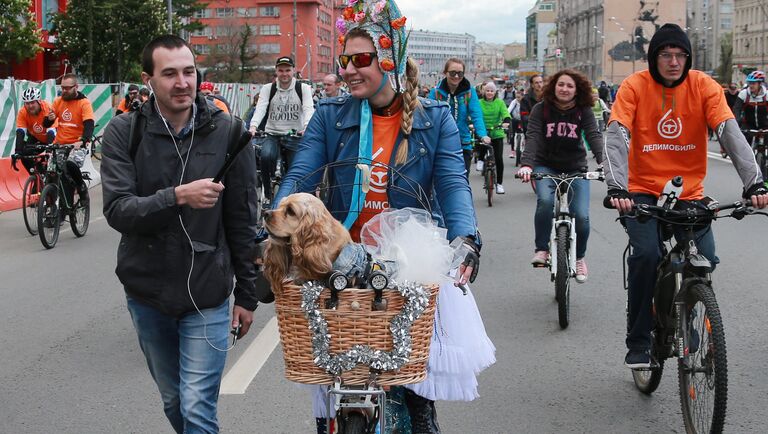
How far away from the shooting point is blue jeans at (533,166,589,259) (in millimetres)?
8227

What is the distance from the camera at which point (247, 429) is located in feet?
16.9

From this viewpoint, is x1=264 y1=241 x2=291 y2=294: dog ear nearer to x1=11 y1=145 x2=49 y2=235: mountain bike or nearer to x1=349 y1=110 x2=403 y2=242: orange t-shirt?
x1=349 y1=110 x2=403 y2=242: orange t-shirt

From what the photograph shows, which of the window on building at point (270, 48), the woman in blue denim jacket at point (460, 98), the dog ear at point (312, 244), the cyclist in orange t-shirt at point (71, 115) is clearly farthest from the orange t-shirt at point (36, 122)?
the window on building at point (270, 48)

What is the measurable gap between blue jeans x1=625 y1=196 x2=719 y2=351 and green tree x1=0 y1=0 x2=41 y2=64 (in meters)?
29.1

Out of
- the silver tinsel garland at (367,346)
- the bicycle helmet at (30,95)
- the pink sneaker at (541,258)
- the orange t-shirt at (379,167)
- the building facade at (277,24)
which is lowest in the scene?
the pink sneaker at (541,258)

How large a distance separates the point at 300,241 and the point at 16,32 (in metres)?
32.7

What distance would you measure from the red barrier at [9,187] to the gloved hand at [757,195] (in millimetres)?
13346

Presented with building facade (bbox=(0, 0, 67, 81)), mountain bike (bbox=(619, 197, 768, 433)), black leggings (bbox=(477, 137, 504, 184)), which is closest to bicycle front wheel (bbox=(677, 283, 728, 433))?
mountain bike (bbox=(619, 197, 768, 433))

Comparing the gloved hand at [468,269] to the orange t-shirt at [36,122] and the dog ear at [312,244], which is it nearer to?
the dog ear at [312,244]

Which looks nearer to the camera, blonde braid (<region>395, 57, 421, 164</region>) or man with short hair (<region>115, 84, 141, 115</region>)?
blonde braid (<region>395, 57, 421, 164</region>)

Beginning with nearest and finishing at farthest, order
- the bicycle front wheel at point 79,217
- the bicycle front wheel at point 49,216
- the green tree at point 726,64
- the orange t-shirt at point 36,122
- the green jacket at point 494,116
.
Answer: the bicycle front wheel at point 49,216 < the bicycle front wheel at point 79,217 < the orange t-shirt at point 36,122 < the green jacket at point 494,116 < the green tree at point 726,64

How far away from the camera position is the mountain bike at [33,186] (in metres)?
12.5

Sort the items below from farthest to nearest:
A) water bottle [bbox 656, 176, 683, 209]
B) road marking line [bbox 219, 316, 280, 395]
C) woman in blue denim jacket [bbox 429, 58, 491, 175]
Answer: woman in blue denim jacket [bbox 429, 58, 491, 175] < road marking line [bbox 219, 316, 280, 395] < water bottle [bbox 656, 176, 683, 209]

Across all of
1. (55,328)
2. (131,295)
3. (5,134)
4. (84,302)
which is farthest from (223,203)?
(5,134)
